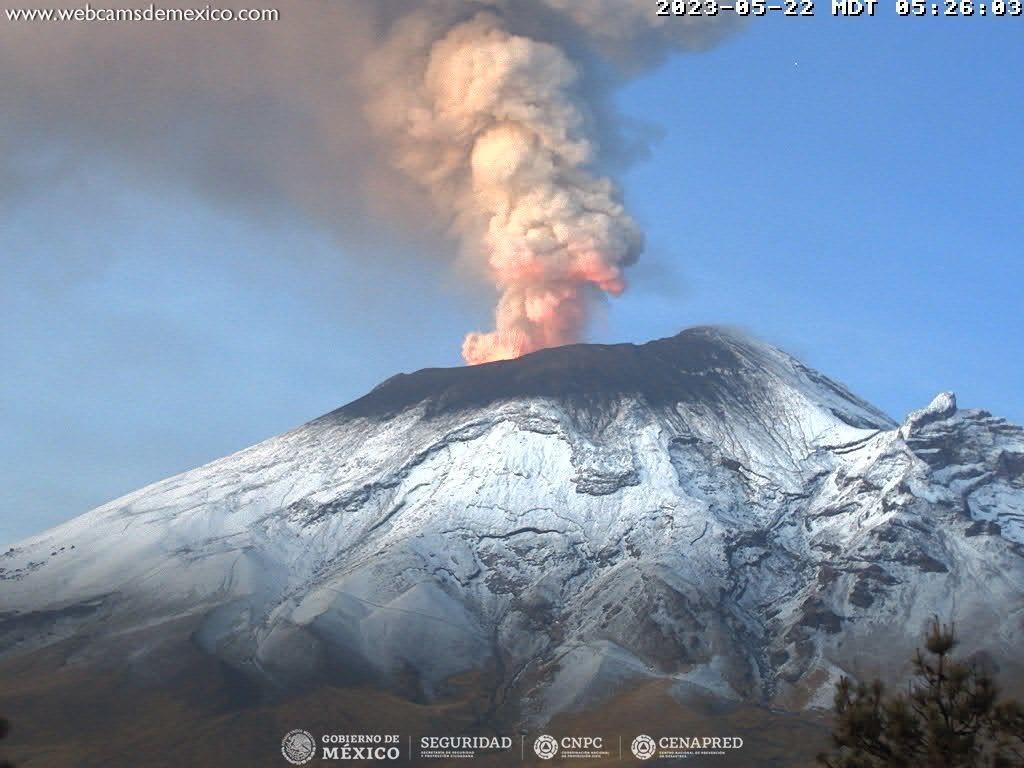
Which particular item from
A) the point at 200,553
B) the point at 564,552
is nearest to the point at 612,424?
the point at 564,552

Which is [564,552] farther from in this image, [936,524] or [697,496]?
[936,524]

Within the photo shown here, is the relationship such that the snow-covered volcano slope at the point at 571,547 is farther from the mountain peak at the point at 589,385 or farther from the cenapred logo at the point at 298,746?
the cenapred logo at the point at 298,746

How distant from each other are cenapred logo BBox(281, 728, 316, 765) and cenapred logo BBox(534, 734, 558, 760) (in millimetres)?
19582

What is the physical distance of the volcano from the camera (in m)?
132

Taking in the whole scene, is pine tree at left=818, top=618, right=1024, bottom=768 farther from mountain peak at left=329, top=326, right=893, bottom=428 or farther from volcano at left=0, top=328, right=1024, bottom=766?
mountain peak at left=329, top=326, right=893, bottom=428

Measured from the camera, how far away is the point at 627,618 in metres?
145

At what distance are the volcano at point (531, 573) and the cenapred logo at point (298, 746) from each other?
123 centimetres

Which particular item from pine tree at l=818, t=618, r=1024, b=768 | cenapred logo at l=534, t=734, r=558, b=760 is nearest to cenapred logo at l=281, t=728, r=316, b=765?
cenapred logo at l=534, t=734, r=558, b=760

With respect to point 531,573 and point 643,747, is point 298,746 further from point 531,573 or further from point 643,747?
point 531,573

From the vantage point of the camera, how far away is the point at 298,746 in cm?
12425

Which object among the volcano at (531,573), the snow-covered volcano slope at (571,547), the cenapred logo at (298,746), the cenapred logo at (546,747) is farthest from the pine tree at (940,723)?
the snow-covered volcano slope at (571,547)

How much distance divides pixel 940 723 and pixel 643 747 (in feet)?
322

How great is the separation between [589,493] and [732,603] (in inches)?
1030

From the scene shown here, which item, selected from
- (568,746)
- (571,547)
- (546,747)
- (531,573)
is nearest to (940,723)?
(568,746)
